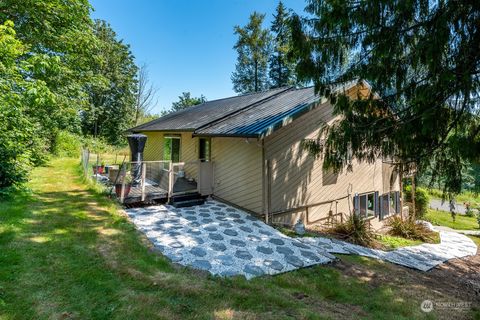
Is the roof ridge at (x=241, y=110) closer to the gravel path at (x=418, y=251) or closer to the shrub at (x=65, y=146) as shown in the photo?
the gravel path at (x=418, y=251)

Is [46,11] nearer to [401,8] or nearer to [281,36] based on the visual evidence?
[281,36]

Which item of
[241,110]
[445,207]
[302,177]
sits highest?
[241,110]

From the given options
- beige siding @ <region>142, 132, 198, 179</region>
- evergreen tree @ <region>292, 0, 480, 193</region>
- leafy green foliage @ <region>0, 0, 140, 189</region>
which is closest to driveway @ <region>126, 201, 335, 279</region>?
evergreen tree @ <region>292, 0, 480, 193</region>

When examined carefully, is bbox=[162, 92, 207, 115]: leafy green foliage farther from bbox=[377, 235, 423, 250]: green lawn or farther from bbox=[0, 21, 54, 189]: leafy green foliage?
bbox=[377, 235, 423, 250]: green lawn

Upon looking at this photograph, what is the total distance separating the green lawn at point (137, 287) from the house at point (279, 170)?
3103 millimetres

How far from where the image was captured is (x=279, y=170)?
796 centimetres

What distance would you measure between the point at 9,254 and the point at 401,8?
778 cm

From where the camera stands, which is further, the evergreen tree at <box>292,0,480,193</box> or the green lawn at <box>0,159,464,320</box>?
the evergreen tree at <box>292,0,480,193</box>

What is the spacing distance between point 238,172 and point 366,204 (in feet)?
20.0

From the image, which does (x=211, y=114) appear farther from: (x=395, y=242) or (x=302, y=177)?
(x=395, y=242)

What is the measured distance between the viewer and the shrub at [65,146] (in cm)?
1830

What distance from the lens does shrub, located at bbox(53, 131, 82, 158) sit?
18.3 metres

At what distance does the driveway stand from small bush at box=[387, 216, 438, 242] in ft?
21.5

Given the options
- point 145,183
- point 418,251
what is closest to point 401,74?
point 418,251
